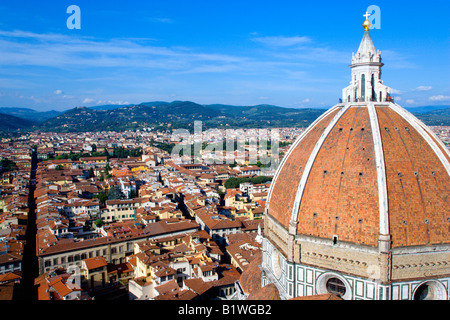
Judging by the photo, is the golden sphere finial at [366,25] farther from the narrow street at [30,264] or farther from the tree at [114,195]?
the tree at [114,195]

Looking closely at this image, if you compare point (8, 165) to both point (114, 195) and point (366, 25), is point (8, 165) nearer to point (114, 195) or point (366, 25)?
point (114, 195)

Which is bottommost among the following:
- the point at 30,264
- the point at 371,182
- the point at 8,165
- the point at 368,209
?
the point at 30,264

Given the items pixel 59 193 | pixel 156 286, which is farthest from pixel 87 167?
pixel 156 286

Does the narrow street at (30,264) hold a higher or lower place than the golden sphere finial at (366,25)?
lower

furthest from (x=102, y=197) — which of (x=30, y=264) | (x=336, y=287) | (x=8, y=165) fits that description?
(x=336, y=287)

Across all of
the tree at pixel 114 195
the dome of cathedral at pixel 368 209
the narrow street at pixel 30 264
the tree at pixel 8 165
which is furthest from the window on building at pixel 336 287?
the tree at pixel 8 165

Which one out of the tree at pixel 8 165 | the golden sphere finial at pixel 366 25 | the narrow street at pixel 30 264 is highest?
the golden sphere finial at pixel 366 25

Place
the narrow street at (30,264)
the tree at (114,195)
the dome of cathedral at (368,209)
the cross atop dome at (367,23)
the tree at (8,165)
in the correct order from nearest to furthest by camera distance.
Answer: the dome of cathedral at (368,209), the cross atop dome at (367,23), the narrow street at (30,264), the tree at (114,195), the tree at (8,165)
